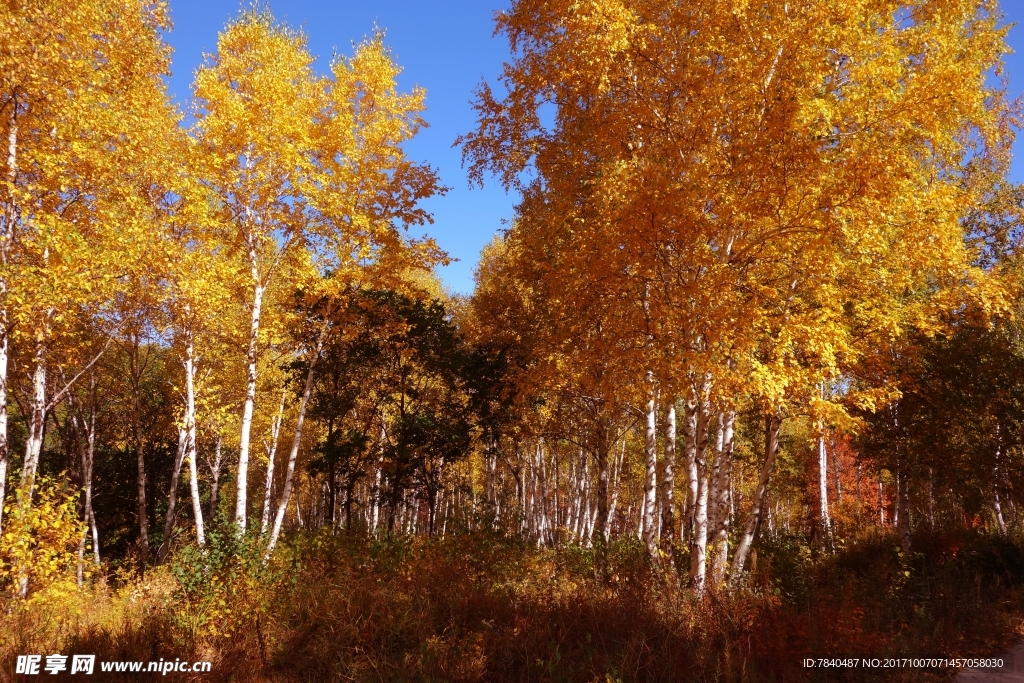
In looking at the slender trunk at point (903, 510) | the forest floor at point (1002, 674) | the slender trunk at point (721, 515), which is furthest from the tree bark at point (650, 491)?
the slender trunk at point (903, 510)

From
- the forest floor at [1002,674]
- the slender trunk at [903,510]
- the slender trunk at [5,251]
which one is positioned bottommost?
the forest floor at [1002,674]

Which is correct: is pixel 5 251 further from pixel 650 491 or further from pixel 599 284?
pixel 650 491

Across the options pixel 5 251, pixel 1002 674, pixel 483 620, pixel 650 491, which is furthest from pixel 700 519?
pixel 5 251

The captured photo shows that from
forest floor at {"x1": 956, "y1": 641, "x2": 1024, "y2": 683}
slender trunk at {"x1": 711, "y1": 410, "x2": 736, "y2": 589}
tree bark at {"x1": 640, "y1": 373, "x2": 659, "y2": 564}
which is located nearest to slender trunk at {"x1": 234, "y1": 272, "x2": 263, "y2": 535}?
tree bark at {"x1": 640, "y1": 373, "x2": 659, "y2": 564}

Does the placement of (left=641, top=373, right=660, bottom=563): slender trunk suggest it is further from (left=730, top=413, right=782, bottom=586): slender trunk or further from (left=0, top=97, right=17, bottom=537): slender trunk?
(left=0, top=97, right=17, bottom=537): slender trunk

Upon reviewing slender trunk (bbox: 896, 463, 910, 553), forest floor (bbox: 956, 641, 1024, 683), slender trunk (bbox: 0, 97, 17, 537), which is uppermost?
slender trunk (bbox: 0, 97, 17, 537)

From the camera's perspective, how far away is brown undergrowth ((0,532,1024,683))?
5.89 meters

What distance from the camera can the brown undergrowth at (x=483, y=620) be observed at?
5891mm

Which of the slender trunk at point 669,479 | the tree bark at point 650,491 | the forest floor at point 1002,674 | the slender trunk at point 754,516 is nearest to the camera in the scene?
the forest floor at point 1002,674

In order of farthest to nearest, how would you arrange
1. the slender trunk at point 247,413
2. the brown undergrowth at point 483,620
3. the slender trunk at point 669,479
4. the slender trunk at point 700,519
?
the slender trunk at point 247,413 < the slender trunk at point 669,479 < the slender trunk at point 700,519 < the brown undergrowth at point 483,620

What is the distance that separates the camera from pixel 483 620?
687 centimetres

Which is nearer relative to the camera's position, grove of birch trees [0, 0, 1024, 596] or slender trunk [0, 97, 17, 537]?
grove of birch trees [0, 0, 1024, 596]

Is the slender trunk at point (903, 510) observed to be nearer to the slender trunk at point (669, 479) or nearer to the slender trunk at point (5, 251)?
the slender trunk at point (669, 479)

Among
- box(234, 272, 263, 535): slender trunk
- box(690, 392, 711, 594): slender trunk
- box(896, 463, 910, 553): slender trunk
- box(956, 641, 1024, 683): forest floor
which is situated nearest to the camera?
box(956, 641, 1024, 683): forest floor
